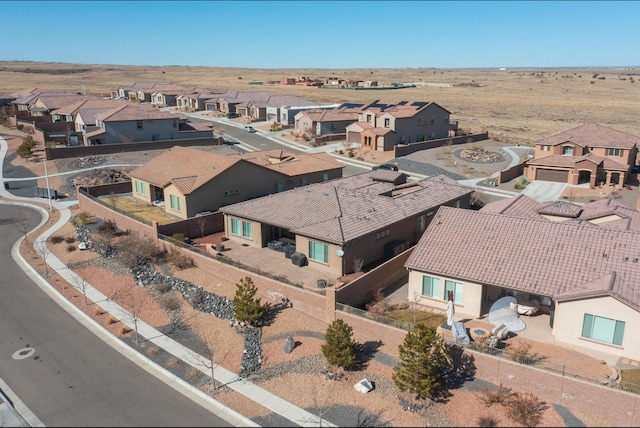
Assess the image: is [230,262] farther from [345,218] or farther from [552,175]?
[552,175]

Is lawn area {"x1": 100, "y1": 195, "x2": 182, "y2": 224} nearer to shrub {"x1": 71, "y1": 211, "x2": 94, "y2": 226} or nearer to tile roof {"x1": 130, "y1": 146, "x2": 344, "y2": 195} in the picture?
shrub {"x1": 71, "y1": 211, "x2": 94, "y2": 226}

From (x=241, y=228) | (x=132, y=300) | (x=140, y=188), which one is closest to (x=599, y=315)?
(x=241, y=228)

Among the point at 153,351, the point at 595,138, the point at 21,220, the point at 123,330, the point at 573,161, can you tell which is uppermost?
the point at 595,138

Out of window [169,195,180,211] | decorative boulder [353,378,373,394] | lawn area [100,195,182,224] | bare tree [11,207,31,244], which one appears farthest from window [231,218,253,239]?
bare tree [11,207,31,244]

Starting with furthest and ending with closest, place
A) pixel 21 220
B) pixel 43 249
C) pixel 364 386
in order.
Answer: pixel 21 220, pixel 43 249, pixel 364 386

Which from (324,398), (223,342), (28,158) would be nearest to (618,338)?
(324,398)

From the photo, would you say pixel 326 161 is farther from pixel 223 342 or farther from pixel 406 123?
pixel 223 342
